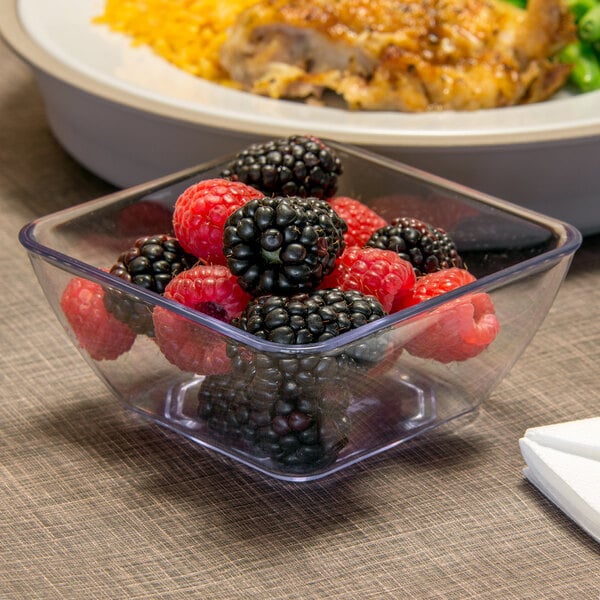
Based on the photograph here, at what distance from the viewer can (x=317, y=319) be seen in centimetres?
97

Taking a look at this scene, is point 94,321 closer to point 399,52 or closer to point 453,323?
point 453,323

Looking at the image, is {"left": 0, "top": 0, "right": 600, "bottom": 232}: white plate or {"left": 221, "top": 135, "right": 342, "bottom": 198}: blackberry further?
{"left": 0, "top": 0, "right": 600, "bottom": 232}: white plate

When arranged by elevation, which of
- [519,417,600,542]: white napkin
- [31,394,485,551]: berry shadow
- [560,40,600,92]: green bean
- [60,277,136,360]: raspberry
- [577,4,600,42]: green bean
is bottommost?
[31,394,485,551]: berry shadow

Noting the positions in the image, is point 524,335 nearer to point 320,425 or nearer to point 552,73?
point 320,425

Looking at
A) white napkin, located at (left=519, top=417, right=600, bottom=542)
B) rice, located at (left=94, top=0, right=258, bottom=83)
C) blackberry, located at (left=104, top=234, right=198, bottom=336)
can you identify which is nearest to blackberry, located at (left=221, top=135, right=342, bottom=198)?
blackberry, located at (left=104, top=234, right=198, bottom=336)

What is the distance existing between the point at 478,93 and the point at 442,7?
171 millimetres

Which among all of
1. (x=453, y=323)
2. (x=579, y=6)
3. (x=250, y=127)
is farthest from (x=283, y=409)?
(x=579, y=6)

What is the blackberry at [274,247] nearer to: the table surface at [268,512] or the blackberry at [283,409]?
the blackberry at [283,409]

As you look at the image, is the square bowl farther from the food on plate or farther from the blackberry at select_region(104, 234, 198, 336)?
the food on plate

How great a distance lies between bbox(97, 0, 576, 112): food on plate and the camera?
5.49 feet

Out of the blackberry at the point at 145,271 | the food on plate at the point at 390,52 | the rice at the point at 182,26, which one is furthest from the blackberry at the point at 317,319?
the rice at the point at 182,26

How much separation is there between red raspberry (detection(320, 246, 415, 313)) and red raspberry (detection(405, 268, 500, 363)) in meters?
0.03

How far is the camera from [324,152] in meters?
1.27

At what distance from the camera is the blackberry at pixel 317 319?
966 mm
